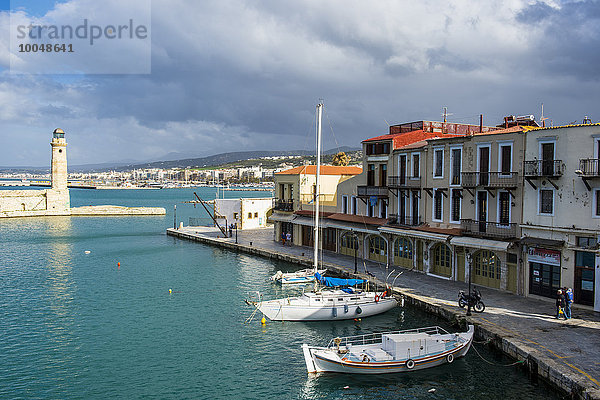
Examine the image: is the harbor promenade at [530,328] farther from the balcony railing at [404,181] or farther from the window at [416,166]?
the window at [416,166]

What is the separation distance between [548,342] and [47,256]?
49.5 meters

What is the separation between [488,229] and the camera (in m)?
30.5

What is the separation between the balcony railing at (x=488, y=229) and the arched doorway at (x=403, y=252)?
21.1 ft

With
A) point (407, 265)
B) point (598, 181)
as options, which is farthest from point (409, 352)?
point (407, 265)

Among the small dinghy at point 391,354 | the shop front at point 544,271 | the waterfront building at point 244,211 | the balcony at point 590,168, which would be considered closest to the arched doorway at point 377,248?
the shop front at point 544,271

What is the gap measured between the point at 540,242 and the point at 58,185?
341ft

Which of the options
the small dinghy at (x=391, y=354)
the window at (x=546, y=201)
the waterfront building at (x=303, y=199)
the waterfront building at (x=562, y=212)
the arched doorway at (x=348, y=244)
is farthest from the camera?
the waterfront building at (x=303, y=199)

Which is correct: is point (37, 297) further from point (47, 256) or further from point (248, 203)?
point (248, 203)

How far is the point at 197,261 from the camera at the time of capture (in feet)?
162

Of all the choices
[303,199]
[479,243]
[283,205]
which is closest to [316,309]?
[479,243]

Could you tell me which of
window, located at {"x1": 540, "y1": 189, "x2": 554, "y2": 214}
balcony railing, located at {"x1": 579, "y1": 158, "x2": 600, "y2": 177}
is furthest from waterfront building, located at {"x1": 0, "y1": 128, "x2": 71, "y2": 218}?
balcony railing, located at {"x1": 579, "y1": 158, "x2": 600, "y2": 177}

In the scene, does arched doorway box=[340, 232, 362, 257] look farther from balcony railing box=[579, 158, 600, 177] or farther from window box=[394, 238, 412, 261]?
balcony railing box=[579, 158, 600, 177]

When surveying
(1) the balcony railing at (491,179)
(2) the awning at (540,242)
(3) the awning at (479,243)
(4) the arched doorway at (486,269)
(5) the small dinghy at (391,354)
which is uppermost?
(1) the balcony railing at (491,179)

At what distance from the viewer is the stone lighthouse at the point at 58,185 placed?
106 m
